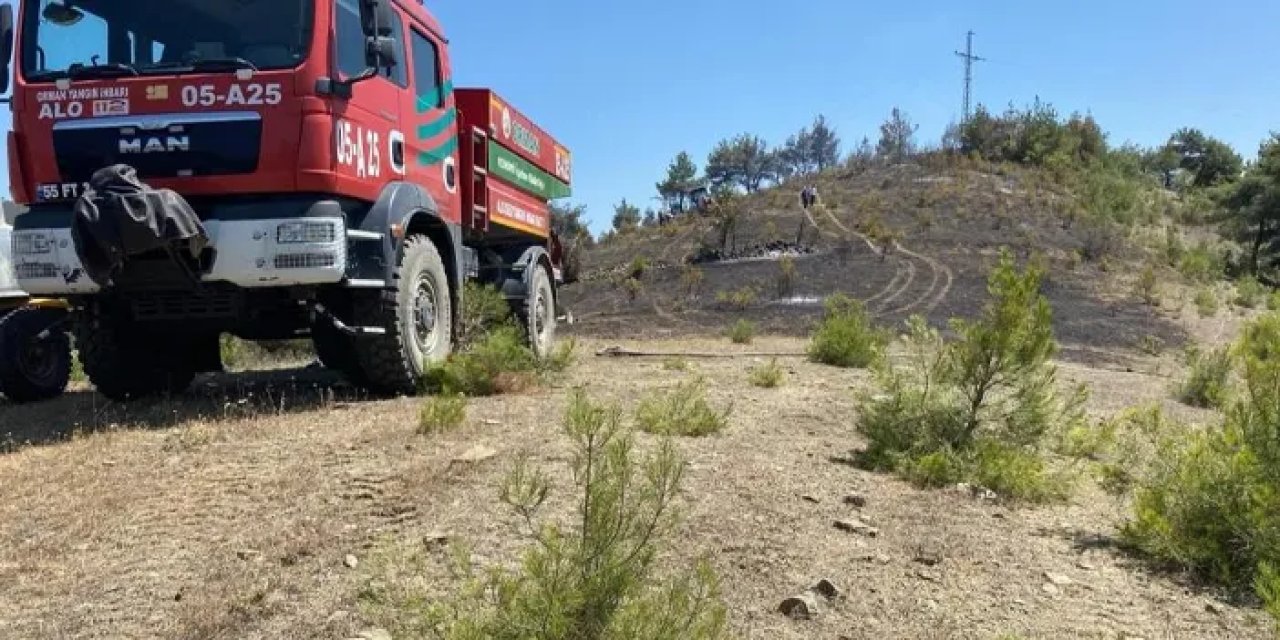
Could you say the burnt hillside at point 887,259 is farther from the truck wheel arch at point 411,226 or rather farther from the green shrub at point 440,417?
the green shrub at point 440,417

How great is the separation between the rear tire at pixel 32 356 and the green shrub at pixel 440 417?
436 centimetres

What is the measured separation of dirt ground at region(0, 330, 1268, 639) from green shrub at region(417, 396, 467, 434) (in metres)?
0.07

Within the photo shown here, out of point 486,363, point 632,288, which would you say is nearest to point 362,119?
point 486,363

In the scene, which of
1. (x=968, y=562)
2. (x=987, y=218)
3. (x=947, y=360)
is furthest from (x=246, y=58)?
(x=987, y=218)

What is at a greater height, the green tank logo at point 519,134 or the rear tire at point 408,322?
the green tank logo at point 519,134

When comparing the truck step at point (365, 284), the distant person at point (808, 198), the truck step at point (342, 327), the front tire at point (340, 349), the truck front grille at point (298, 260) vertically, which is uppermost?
the distant person at point (808, 198)

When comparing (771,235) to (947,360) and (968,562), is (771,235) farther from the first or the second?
(968,562)

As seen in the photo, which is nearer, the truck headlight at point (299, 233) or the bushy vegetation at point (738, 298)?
the truck headlight at point (299, 233)

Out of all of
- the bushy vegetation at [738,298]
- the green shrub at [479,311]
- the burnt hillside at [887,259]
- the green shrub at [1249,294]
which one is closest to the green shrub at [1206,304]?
the green shrub at [1249,294]

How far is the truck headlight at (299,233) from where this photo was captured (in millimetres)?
6215

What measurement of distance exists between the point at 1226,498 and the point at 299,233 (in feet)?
17.2

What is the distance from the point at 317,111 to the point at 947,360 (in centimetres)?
Result: 427

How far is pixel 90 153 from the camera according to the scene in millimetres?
6453

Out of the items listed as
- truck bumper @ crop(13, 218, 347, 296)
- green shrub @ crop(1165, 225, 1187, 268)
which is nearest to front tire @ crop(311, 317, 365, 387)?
truck bumper @ crop(13, 218, 347, 296)
